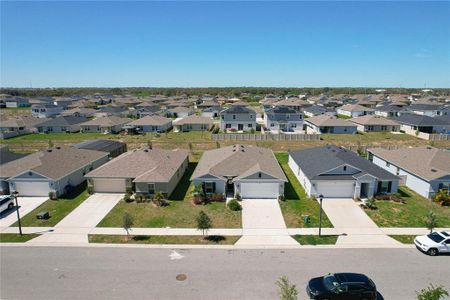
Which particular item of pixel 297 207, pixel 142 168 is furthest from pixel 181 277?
pixel 142 168

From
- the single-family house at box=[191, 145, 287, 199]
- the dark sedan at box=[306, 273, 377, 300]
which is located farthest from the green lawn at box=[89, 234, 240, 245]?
the single-family house at box=[191, 145, 287, 199]

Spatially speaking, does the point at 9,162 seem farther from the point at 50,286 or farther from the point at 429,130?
the point at 429,130

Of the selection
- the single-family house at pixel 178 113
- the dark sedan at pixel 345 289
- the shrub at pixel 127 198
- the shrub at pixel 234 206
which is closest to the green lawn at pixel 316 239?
the dark sedan at pixel 345 289

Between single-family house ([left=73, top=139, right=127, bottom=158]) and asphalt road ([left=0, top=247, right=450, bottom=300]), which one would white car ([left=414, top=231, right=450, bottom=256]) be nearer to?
asphalt road ([left=0, top=247, right=450, bottom=300])

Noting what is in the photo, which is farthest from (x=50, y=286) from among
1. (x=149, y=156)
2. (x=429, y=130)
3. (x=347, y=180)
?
(x=429, y=130)

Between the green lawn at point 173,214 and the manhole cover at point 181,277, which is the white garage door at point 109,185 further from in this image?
the manhole cover at point 181,277

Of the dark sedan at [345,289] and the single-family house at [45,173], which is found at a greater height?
the single-family house at [45,173]

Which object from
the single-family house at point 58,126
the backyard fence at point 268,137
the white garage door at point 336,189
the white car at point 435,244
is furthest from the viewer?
the single-family house at point 58,126
